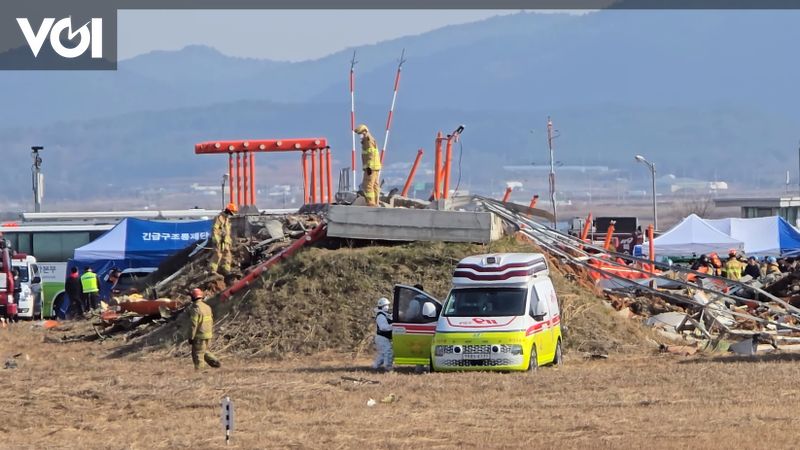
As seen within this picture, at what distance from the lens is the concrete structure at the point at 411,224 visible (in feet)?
102

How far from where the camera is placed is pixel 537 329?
1005 inches

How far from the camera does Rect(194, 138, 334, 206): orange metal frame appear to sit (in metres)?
39.2

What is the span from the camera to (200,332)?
89.1 feet

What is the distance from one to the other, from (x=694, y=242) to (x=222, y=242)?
74.5ft

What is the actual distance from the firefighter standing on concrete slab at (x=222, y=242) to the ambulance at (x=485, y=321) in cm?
923

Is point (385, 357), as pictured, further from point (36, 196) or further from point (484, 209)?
point (36, 196)

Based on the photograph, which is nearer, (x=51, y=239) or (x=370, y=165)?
(x=370, y=165)

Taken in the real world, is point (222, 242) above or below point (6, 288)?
above

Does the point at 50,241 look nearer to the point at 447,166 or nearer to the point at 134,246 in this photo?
the point at 134,246

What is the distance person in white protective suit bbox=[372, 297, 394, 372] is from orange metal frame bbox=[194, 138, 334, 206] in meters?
11.8

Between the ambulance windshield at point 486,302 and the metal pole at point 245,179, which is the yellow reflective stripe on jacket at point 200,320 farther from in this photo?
the metal pole at point 245,179

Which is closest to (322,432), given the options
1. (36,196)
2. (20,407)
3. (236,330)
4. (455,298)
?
(20,407)

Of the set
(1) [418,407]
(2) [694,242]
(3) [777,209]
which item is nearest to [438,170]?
(1) [418,407]

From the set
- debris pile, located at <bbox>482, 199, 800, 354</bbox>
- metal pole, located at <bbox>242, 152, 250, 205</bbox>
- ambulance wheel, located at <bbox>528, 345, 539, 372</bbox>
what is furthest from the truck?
ambulance wheel, located at <bbox>528, 345, 539, 372</bbox>
